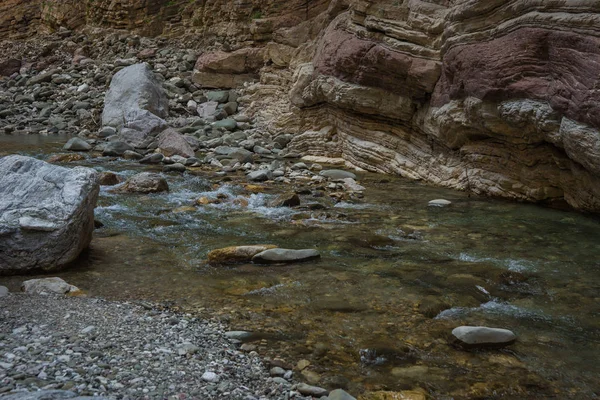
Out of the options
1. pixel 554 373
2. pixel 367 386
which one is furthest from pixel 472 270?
pixel 367 386

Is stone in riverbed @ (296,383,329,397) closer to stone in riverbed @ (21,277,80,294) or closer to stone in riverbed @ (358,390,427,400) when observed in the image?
stone in riverbed @ (358,390,427,400)

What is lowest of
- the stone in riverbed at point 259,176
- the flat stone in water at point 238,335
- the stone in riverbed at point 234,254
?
the stone in riverbed at point 259,176

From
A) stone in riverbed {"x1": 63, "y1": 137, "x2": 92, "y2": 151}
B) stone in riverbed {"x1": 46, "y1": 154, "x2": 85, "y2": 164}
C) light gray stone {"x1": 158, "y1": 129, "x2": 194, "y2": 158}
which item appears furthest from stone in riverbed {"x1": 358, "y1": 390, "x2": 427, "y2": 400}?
stone in riverbed {"x1": 63, "y1": 137, "x2": 92, "y2": 151}

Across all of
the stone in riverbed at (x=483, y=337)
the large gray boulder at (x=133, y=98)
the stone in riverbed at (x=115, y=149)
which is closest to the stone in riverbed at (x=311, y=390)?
the stone in riverbed at (x=483, y=337)

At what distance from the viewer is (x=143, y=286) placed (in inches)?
171

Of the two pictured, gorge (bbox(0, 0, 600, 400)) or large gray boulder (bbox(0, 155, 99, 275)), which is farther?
large gray boulder (bbox(0, 155, 99, 275))

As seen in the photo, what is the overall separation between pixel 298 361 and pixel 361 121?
29.5 feet

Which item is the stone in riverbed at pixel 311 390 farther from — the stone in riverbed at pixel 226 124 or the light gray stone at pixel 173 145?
the stone in riverbed at pixel 226 124

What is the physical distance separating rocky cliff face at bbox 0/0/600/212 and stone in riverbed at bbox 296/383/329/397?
5.05 meters

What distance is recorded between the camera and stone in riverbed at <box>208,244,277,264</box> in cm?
509

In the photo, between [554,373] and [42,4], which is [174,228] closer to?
[554,373]

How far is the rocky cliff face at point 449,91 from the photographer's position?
6.79m

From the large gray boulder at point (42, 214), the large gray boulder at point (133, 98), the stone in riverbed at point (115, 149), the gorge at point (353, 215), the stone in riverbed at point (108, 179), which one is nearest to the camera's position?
the gorge at point (353, 215)

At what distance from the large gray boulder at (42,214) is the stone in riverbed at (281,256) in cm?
165
